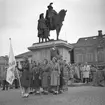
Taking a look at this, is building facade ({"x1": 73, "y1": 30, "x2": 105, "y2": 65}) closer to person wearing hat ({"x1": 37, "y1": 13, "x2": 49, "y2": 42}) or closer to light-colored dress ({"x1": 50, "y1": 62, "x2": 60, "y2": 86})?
person wearing hat ({"x1": 37, "y1": 13, "x2": 49, "y2": 42})

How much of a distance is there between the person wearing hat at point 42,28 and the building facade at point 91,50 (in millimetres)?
38278

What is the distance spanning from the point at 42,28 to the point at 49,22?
713 millimetres

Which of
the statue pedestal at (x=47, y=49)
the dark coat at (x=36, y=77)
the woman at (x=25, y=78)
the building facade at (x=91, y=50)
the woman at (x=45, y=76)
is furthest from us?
the building facade at (x=91, y=50)

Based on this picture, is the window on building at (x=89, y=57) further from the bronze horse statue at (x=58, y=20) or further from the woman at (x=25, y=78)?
the woman at (x=25, y=78)

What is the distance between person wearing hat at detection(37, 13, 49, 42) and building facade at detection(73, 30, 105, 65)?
3828cm

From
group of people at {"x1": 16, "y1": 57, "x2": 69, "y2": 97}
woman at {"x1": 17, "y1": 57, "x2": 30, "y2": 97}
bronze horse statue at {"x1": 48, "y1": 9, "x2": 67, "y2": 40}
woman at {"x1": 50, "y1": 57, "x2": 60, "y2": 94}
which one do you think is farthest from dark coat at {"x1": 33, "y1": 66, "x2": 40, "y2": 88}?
bronze horse statue at {"x1": 48, "y1": 9, "x2": 67, "y2": 40}

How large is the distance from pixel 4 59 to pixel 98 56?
2670 cm

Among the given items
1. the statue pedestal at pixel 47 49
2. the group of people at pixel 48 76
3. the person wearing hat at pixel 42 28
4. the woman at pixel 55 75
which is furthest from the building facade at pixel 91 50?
the woman at pixel 55 75

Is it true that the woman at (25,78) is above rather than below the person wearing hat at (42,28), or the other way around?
below

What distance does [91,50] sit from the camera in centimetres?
5609

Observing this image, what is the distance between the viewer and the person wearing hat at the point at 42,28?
56.7 ft

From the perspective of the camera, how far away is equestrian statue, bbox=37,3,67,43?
16938mm

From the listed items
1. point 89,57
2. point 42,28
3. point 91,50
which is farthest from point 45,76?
point 91,50

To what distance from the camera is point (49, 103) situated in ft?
24.5
